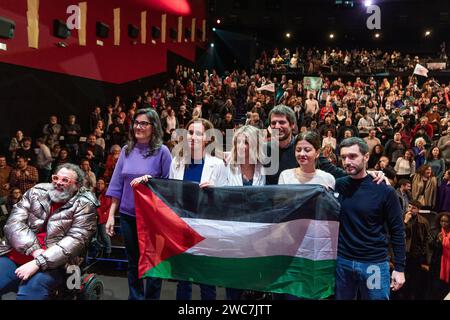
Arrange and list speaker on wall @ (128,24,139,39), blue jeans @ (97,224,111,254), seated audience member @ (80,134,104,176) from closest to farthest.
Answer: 1. blue jeans @ (97,224,111,254)
2. seated audience member @ (80,134,104,176)
3. speaker on wall @ (128,24,139,39)

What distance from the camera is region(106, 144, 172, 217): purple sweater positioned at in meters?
3.05

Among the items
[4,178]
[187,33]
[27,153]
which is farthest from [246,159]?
[187,33]

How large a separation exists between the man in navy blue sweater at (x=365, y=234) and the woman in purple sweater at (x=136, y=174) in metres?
1.29

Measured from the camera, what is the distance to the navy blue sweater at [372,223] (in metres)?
2.51

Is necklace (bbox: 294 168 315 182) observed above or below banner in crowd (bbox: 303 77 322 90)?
below

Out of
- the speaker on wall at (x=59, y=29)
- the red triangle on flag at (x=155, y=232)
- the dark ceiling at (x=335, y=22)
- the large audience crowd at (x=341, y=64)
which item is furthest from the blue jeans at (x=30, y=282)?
the dark ceiling at (x=335, y=22)

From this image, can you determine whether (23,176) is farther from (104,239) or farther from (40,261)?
(40,261)

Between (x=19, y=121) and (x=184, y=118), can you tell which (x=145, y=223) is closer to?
(x=19, y=121)

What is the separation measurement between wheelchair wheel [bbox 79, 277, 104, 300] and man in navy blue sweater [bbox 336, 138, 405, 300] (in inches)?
73.5

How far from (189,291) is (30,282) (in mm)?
Answer: 1073

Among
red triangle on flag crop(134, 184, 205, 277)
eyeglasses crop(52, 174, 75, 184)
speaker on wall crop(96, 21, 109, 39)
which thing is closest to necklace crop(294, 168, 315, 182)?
red triangle on flag crop(134, 184, 205, 277)

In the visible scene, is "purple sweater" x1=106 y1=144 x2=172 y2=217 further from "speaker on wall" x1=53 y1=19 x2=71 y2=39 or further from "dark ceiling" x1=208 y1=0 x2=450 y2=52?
"dark ceiling" x1=208 y1=0 x2=450 y2=52

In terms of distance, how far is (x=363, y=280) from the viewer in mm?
2512

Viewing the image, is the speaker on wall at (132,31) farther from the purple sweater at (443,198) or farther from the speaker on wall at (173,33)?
the purple sweater at (443,198)
